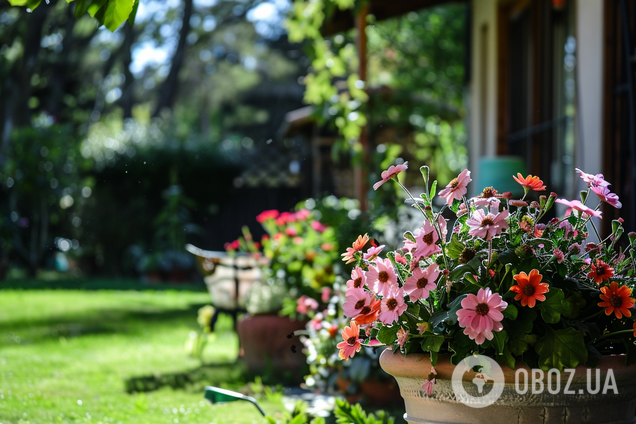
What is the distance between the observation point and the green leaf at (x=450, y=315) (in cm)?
133

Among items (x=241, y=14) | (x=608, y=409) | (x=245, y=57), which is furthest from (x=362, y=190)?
(x=245, y=57)

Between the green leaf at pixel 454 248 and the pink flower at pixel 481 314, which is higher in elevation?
the green leaf at pixel 454 248

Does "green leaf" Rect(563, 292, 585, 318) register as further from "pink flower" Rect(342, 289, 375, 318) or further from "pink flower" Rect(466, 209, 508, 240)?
"pink flower" Rect(342, 289, 375, 318)

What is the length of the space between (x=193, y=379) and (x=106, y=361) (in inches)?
29.9

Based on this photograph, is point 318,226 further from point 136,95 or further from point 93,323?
point 136,95

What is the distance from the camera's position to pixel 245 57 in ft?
68.1

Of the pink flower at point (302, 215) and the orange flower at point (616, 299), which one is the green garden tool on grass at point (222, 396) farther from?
the pink flower at point (302, 215)

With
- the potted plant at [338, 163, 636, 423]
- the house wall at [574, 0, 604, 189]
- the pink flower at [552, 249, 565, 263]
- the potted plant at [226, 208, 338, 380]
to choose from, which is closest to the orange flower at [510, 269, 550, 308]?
the potted plant at [338, 163, 636, 423]

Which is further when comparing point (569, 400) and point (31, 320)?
point (31, 320)

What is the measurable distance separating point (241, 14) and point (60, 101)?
4963 millimetres

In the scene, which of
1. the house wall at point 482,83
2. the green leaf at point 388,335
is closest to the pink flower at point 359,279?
the green leaf at point 388,335

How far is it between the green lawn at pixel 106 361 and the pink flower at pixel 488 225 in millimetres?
1613

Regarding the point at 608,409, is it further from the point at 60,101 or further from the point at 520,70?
the point at 60,101

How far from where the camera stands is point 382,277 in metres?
1.41
